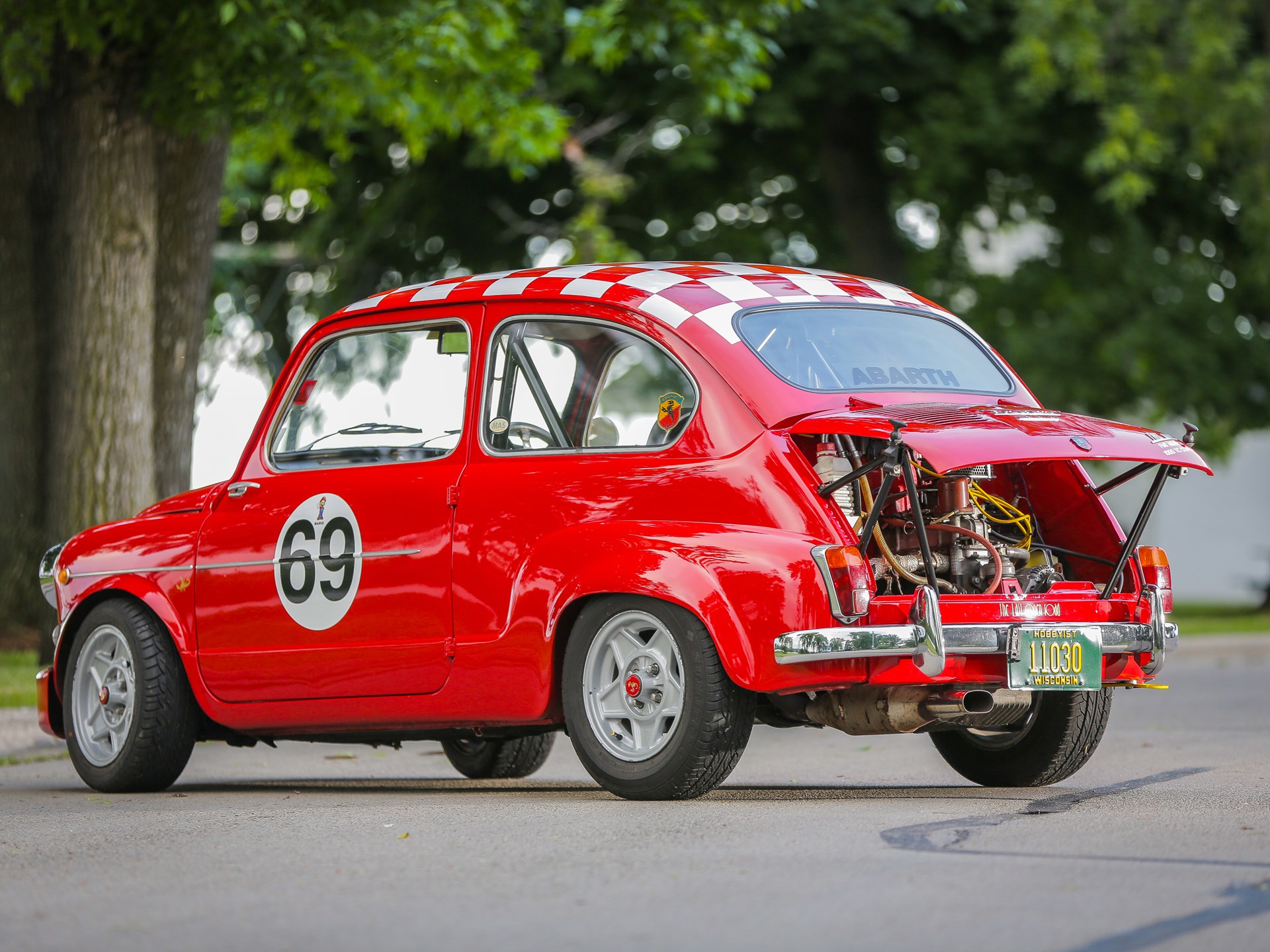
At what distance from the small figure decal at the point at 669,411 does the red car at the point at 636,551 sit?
0.03ft

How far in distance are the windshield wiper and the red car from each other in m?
0.02

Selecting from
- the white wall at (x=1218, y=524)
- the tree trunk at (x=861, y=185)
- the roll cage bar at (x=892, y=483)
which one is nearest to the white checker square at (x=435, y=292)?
the roll cage bar at (x=892, y=483)

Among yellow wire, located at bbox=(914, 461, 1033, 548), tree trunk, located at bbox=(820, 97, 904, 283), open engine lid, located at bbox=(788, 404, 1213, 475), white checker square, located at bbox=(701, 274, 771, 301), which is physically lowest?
yellow wire, located at bbox=(914, 461, 1033, 548)

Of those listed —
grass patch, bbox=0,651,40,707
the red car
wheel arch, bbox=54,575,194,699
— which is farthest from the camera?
grass patch, bbox=0,651,40,707

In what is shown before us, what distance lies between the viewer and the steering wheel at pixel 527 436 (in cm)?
A: 714

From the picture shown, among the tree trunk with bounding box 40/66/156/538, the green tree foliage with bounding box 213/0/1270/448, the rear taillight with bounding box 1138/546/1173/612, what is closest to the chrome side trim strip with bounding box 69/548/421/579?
the rear taillight with bounding box 1138/546/1173/612

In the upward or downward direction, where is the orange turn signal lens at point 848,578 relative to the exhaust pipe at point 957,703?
upward

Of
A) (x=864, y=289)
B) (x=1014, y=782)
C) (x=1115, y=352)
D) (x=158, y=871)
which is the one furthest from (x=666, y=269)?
(x=1115, y=352)

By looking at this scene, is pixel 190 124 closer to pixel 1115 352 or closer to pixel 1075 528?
pixel 1075 528

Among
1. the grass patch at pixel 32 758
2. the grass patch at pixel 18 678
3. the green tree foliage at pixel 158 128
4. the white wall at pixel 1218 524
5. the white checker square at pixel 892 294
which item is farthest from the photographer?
the white wall at pixel 1218 524

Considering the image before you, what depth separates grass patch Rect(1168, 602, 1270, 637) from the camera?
21438mm

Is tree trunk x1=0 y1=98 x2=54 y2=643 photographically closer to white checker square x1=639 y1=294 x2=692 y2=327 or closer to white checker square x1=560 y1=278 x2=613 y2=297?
white checker square x1=560 y1=278 x2=613 y2=297

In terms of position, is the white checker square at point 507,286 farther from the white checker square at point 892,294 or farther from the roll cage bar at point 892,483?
the roll cage bar at point 892,483

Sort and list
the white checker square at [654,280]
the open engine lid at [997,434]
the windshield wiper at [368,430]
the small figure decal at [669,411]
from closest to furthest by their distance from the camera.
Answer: the open engine lid at [997,434] → the small figure decal at [669,411] → the white checker square at [654,280] → the windshield wiper at [368,430]
